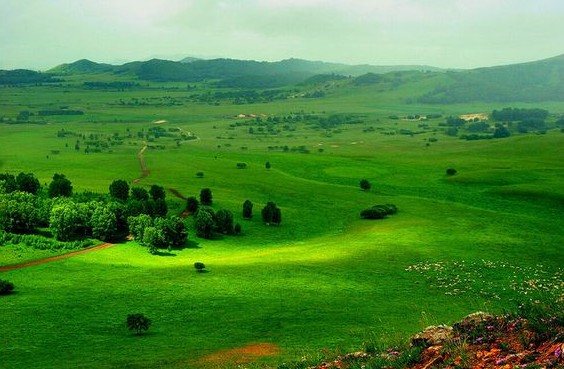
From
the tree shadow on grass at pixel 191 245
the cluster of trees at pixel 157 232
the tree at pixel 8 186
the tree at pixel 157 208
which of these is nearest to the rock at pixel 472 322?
the cluster of trees at pixel 157 232

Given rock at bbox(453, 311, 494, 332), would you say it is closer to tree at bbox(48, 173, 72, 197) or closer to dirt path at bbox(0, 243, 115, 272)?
dirt path at bbox(0, 243, 115, 272)

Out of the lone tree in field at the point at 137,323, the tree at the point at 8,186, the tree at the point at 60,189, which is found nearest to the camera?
the lone tree in field at the point at 137,323

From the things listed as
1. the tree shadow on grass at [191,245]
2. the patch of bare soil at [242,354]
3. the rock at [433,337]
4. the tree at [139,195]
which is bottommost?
the tree shadow on grass at [191,245]

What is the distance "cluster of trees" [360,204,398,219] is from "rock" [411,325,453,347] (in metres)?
98.1

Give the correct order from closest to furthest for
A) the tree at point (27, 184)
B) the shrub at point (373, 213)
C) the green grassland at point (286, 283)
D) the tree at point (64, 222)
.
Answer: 1. the green grassland at point (286, 283)
2. the tree at point (64, 222)
3. the tree at point (27, 184)
4. the shrub at point (373, 213)

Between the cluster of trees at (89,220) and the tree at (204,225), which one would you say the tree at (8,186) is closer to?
the cluster of trees at (89,220)

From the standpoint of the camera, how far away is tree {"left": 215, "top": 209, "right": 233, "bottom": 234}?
108m

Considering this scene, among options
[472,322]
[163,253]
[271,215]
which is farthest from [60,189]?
[472,322]

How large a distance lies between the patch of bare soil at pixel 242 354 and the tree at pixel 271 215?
67749 millimetres

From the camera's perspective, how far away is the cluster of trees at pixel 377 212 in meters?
125

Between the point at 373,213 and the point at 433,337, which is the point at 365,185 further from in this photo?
the point at 433,337

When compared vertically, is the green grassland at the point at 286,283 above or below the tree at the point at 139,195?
below

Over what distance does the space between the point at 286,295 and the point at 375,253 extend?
85.4 ft

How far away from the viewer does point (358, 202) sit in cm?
14362
